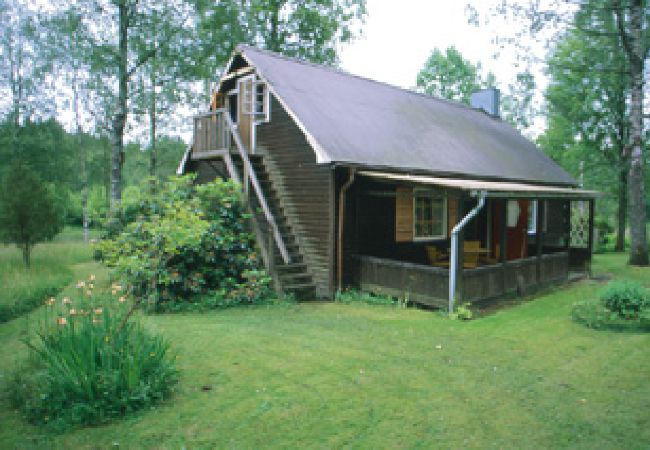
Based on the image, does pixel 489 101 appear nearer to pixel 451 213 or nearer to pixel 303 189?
pixel 451 213

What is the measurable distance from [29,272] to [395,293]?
31.1ft

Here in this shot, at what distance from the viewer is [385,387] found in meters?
5.10

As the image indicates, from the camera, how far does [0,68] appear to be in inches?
1004

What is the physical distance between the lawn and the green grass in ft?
3.72

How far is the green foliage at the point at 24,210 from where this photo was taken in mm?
12266

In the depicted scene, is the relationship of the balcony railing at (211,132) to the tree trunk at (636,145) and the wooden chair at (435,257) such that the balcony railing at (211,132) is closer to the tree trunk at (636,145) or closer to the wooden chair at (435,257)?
the wooden chair at (435,257)

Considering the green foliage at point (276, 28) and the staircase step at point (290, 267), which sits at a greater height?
the green foliage at point (276, 28)

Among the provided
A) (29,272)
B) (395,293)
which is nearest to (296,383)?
(395,293)

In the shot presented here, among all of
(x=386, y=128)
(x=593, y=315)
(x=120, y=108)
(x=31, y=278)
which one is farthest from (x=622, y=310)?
(x=120, y=108)

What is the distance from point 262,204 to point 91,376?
6.96 meters

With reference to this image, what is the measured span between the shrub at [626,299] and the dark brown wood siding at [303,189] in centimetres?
535

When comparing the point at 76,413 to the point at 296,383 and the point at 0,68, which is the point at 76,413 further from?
the point at 0,68

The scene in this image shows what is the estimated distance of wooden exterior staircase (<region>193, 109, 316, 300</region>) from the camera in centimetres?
1023

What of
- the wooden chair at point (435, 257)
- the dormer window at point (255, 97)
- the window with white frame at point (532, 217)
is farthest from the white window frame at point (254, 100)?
the window with white frame at point (532, 217)
